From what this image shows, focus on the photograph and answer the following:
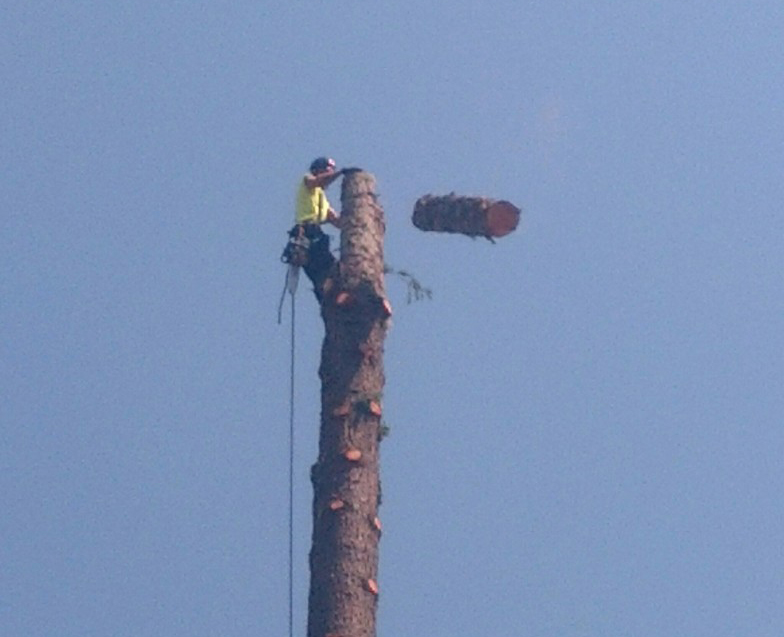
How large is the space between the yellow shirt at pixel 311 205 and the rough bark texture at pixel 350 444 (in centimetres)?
78

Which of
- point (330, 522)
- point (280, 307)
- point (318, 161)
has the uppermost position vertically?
point (318, 161)

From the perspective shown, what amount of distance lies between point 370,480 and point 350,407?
1.26 feet

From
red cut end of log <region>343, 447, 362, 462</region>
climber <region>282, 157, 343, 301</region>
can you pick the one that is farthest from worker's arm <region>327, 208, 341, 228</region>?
red cut end of log <region>343, 447, 362, 462</region>

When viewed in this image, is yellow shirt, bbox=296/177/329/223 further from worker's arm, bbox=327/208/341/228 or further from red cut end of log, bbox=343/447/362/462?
red cut end of log, bbox=343/447/362/462

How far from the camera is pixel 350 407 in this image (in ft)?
29.9

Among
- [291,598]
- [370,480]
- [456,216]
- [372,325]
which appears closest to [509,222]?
[456,216]

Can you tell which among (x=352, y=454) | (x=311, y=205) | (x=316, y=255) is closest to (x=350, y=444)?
Answer: (x=352, y=454)

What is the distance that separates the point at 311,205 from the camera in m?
10.5

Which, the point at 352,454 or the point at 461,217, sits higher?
the point at 461,217

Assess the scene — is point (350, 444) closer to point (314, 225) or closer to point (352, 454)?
point (352, 454)

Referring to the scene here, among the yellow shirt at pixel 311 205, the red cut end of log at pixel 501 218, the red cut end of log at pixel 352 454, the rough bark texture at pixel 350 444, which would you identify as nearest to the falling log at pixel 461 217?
the red cut end of log at pixel 501 218

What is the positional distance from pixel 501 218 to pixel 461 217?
0.23 meters

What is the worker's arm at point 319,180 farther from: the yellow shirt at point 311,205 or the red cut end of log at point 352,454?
the red cut end of log at point 352,454

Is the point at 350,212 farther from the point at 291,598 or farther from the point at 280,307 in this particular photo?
the point at 291,598
